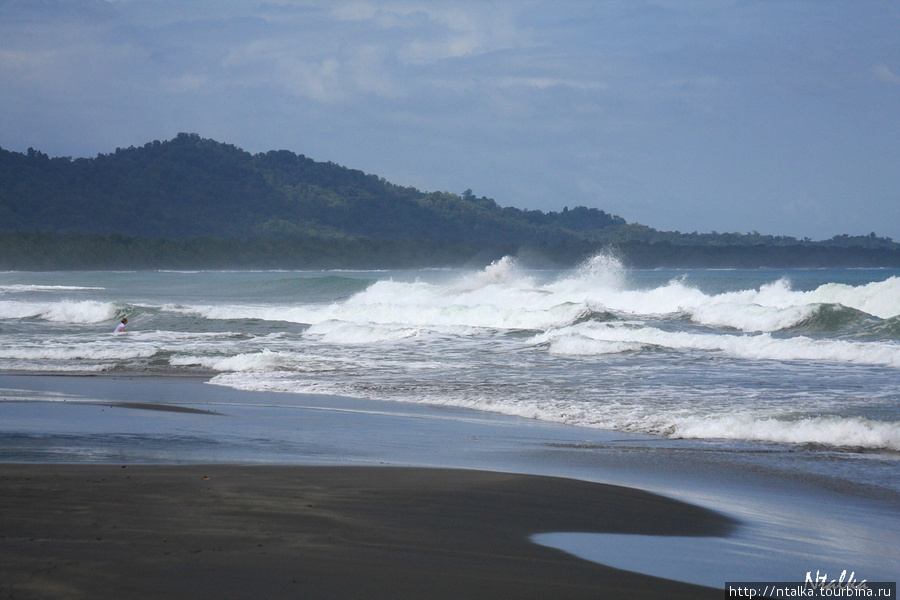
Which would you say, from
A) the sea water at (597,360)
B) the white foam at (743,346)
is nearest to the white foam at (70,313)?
the sea water at (597,360)

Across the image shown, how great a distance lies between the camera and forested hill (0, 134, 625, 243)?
415 ft

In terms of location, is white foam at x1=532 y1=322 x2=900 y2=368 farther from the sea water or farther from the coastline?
the coastline

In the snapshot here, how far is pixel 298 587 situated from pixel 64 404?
845cm

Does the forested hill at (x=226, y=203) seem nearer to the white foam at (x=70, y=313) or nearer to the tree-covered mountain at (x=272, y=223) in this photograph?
the tree-covered mountain at (x=272, y=223)

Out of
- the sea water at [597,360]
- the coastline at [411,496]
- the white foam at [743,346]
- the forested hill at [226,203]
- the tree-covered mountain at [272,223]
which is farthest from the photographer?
the forested hill at [226,203]

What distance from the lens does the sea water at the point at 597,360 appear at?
30.0ft

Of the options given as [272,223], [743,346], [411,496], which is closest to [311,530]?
[411,496]

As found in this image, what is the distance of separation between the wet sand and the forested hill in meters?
117

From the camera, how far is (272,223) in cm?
13150

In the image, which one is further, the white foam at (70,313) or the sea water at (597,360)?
the white foam at (70,313)

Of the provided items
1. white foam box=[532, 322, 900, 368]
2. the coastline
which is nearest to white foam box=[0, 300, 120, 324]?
white foam box=[532, 322, 900, 368]

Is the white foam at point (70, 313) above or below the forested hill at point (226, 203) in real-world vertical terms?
below

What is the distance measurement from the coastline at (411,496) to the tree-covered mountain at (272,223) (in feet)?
323

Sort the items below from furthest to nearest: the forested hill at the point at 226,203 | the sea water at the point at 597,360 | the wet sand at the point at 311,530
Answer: the forested hill at the point at 226,203, the sea water at the point at 597,360, the wet sand at the point at 311,530
